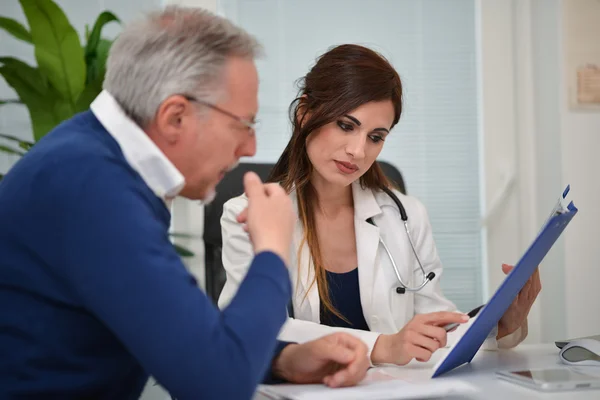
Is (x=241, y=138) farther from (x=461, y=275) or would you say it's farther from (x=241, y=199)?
(x=461, y=275)

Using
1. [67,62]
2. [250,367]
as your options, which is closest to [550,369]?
[250,367]

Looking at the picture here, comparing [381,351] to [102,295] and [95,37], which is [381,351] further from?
[95,37]

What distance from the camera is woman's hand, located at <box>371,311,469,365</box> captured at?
1.28m

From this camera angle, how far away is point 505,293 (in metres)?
1.17

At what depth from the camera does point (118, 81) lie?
→ 3.12 ft

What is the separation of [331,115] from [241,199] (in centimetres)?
31

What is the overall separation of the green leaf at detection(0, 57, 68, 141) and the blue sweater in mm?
1453

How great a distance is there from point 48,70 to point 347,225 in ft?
3.64

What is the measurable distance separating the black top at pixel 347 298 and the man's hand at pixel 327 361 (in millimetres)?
546

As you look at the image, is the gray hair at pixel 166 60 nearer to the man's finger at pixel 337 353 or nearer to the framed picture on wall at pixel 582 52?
the man's finger at pixel 337 353

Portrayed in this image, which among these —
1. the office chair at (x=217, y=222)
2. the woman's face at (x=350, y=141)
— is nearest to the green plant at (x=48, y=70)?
the office chair at (x=217, y=222)

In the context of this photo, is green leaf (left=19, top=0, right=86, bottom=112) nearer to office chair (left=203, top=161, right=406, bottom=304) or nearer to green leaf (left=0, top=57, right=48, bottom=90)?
green leaf (left=0, top=57, right=48, bottom=90)

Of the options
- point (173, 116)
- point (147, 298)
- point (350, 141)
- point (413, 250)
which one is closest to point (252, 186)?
point (173, 116)

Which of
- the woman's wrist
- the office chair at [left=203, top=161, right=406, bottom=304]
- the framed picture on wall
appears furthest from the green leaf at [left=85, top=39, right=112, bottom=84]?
the framed picture on wall
